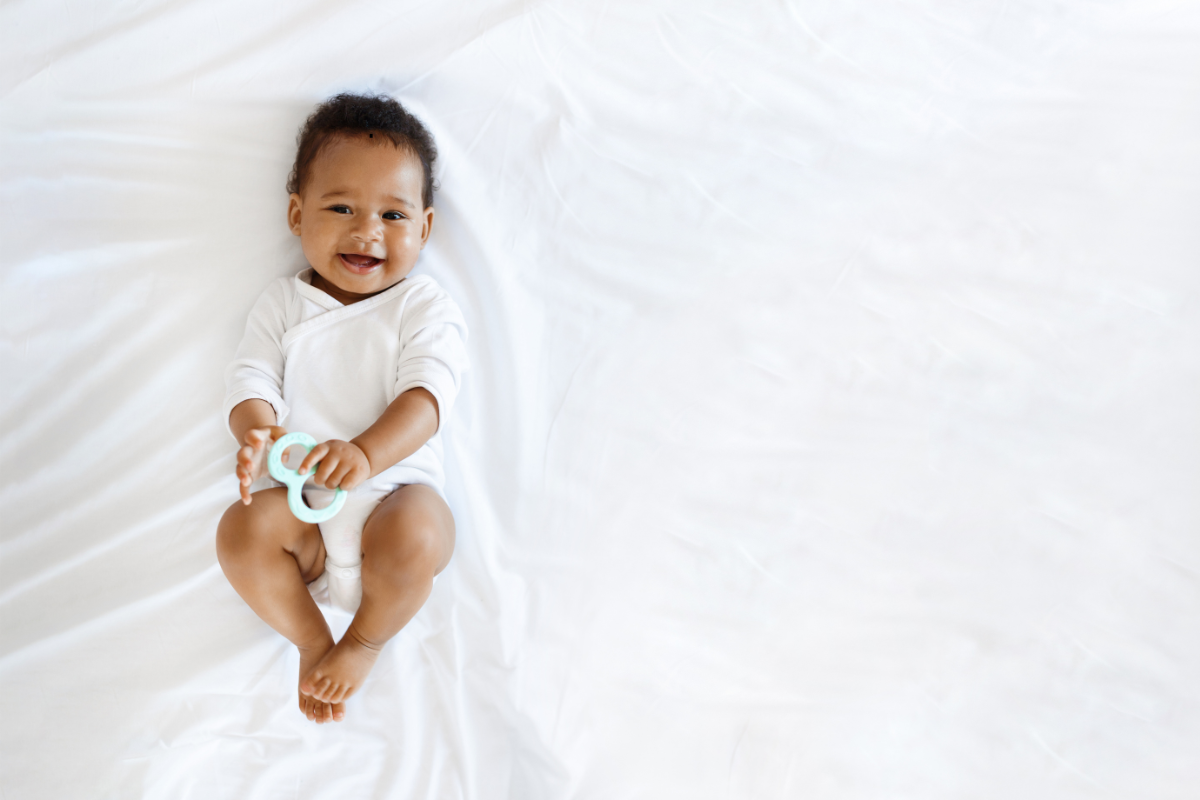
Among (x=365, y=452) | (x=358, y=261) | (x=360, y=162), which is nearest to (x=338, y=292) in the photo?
(x=358, y=261)

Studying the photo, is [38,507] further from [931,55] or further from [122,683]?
[931,55]

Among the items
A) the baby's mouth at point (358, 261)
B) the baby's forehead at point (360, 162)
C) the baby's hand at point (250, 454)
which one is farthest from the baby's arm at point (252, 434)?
the baby's forehead at point (360, 162)

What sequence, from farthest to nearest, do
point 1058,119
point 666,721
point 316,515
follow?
point 1058,119
point 666,721
point 316,515

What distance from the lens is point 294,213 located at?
3.96 feet

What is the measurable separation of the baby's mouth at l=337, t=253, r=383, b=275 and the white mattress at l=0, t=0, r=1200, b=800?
12 cm

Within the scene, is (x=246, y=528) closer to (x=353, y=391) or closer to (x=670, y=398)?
(x=353, y=391)

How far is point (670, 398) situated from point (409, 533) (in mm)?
434

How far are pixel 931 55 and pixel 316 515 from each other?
115 centimetres

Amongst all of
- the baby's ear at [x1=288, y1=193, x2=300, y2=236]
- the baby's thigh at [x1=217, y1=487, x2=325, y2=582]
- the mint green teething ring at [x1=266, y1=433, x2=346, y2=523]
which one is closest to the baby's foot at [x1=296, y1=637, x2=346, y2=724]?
the baby's thigh at [x1=217, y1=487, x2=325, y2=582]

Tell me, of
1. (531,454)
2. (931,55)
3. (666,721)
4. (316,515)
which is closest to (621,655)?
(666,721)

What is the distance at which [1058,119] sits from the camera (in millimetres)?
1234

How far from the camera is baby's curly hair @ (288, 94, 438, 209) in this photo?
3.81 feet

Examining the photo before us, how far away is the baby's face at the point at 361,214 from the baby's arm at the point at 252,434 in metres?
0.22

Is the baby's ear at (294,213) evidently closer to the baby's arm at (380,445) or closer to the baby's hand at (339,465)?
the baby's arm at (380,445)
